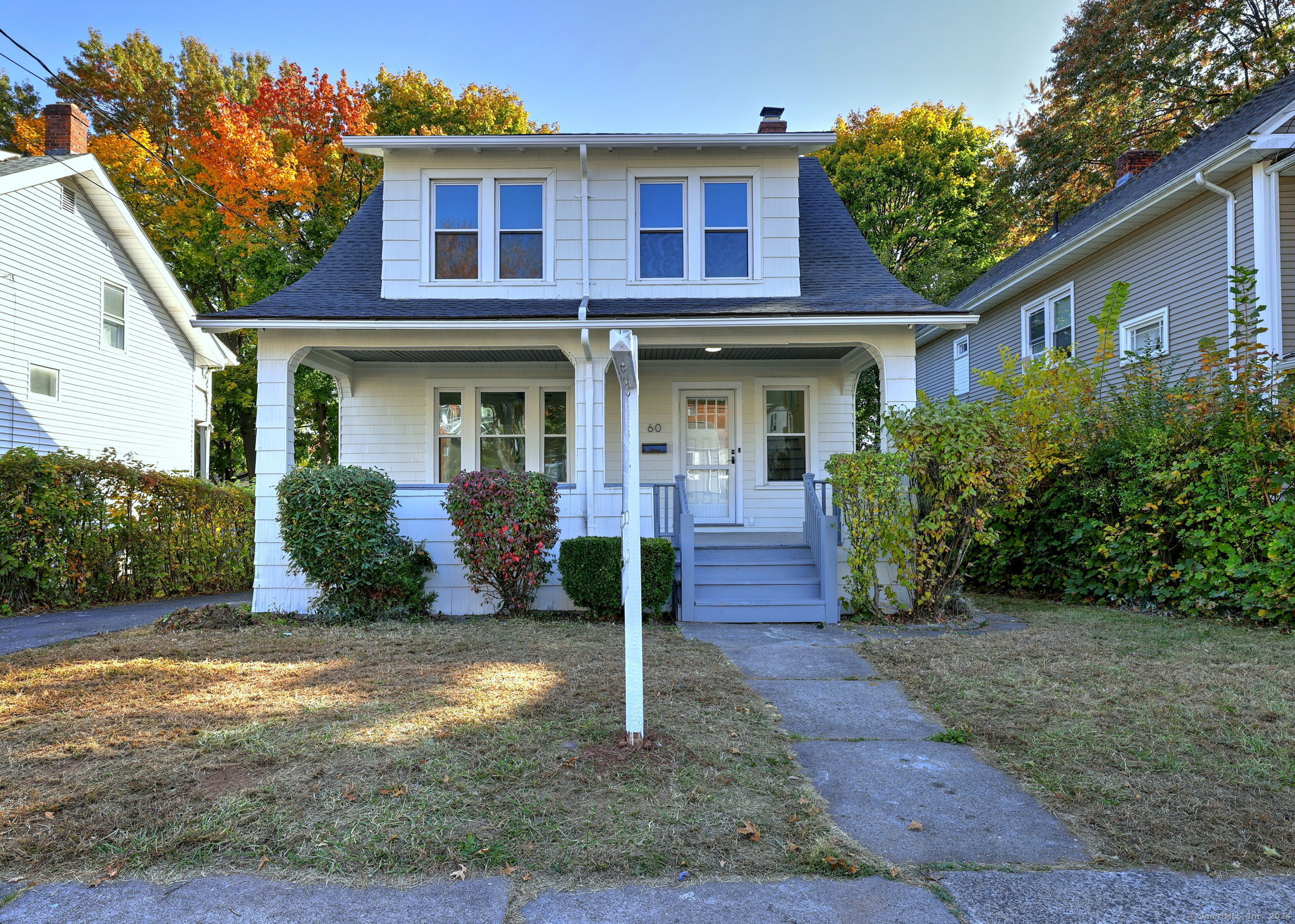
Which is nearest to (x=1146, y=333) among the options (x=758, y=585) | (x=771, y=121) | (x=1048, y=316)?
(x=1048, y=316)

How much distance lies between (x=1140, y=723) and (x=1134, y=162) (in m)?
14.3

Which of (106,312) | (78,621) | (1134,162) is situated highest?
(1134,162)

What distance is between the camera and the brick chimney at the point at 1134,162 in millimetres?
14328

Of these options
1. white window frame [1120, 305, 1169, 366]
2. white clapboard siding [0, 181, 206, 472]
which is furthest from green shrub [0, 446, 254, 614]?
white window frame [1120, 305, 1169, 366]

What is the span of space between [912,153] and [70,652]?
76.1 feet

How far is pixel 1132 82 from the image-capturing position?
58.6ft

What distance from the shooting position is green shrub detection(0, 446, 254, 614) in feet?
29.0

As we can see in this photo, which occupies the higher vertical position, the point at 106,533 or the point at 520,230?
the point at 520,230

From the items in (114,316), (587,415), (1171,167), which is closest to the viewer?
(587,415)

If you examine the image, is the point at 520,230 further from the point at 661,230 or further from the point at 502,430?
the point at 502,430

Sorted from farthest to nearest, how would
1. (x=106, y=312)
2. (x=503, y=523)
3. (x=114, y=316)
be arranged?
(x=114, y=316), (x=106, y=312), (x=503, y=523)

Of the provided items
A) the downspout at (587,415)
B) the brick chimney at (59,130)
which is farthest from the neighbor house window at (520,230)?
the brick chimney at (59,130)

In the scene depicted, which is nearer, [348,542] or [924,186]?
[348,542]

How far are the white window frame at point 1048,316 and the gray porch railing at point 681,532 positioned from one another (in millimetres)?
7902
